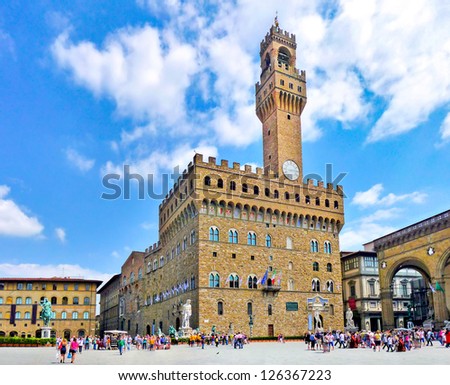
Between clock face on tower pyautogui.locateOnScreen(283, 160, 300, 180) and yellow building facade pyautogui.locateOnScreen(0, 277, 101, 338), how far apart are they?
149ft

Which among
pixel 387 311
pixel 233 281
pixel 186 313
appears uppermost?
pixel 233 281

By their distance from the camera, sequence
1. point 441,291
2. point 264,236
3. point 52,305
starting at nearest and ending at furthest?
point 441,291 < point 264,236 < point 52,305

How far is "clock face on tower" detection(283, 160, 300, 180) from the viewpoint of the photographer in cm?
5791

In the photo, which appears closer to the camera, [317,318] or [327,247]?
[317,318]

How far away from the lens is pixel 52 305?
83125mm

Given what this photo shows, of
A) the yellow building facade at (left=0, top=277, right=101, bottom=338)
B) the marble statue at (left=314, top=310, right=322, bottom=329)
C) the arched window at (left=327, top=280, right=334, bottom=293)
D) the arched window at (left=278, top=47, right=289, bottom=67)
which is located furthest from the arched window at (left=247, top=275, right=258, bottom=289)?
the yellow building facade at (left=0, top=277, right=101, bottom=338)

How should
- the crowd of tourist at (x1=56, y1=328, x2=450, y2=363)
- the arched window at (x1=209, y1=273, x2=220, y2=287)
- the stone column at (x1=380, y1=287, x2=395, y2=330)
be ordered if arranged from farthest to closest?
the stone column at (x1=380, y1=287, x2=395, y2=330) → the arched window at (x1=209, y1=273, x2=220, y2=287) → the crowd of tourist at (x1=56, y1=328, x2=450, y2=363)

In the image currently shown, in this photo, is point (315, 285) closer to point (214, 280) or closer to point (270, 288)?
point (270, 288)

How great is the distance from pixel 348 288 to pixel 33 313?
52.8 metres

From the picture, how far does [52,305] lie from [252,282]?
4639cm

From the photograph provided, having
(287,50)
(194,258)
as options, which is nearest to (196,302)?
(194,258)

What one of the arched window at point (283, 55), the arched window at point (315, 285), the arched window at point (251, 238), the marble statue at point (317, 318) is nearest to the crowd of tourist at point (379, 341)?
the marble statue at point (317, 318)

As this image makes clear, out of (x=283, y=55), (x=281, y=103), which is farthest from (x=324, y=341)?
(x=283, y=55)

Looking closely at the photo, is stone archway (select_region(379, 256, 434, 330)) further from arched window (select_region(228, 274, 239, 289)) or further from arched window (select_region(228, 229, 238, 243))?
arched window (select_region(228, 229, 238, 243))
